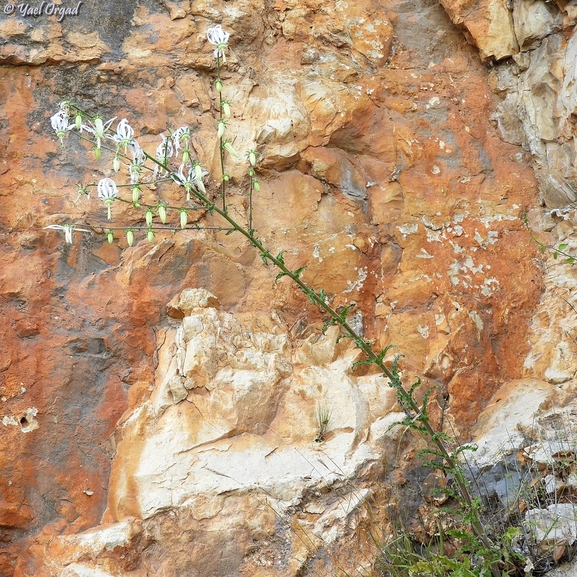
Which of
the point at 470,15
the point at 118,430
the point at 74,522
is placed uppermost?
the point at 470,15

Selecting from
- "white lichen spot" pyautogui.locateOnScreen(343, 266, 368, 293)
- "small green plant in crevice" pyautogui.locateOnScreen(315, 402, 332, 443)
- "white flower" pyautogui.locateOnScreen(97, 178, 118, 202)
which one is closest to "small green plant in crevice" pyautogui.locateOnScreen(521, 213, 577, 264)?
"white lichen spot" pyautogui.locateOnScreen(343, 266, 368, 293)

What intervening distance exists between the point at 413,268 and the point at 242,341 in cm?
121

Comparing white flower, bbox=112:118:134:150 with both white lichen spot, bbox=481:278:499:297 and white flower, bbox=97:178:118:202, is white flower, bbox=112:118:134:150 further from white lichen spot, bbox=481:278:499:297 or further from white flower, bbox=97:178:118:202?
white lichen spot, bbox=481:278:499:297

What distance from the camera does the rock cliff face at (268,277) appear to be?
3.72m

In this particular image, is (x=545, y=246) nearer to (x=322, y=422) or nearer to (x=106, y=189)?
(x=322, y=422)

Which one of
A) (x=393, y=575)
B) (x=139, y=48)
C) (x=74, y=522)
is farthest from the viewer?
(x=139, y=48)

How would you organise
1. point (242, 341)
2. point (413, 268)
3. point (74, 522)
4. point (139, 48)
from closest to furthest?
point (74, 522) → point (242, 341) → point (413, 268) → point (139, 48)

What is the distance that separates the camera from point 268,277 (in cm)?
460

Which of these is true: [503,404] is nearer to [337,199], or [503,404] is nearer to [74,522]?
[337,199]

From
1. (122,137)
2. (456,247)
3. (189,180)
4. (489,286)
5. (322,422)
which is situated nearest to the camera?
(122,137)

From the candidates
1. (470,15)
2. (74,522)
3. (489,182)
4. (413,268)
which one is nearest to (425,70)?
(470,15)

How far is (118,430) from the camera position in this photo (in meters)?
4.05

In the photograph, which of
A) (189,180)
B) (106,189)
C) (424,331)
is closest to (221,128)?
(189,180)

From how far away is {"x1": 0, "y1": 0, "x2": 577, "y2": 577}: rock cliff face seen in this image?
372cm
